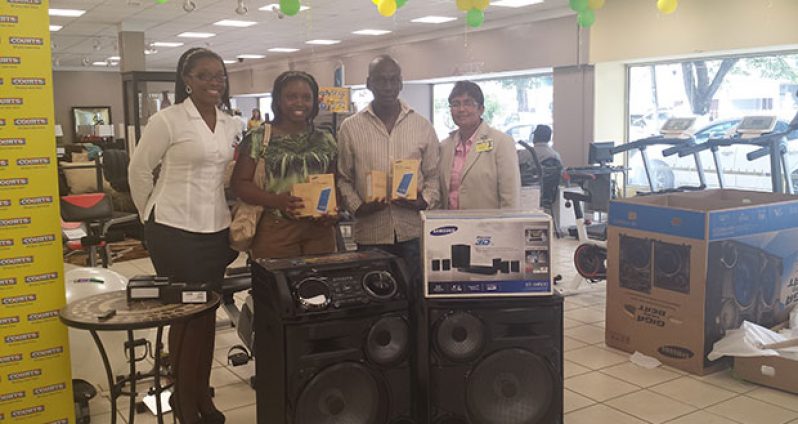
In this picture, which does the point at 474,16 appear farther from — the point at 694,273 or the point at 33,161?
the point at 33,161

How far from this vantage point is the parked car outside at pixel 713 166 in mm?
8531

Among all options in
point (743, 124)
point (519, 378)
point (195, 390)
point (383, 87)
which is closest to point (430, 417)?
point (519, 378)

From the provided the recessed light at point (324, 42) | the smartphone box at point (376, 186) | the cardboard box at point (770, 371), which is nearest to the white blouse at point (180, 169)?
the smartphone box at point (376, 186)

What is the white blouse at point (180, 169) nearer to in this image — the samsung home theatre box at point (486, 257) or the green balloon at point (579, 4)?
the samsung home theatre box at point (486, 257)

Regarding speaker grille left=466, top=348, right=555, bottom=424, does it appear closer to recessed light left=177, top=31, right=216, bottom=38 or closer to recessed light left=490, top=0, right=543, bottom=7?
recessed light left=490, top=0, right=543, bottom=7

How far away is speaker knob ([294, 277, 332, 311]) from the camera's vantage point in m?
2.38

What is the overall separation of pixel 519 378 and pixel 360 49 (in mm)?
12383

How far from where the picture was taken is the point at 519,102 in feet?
40.1

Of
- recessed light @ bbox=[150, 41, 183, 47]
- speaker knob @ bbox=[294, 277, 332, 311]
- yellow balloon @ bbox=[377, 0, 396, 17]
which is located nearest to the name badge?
speaker knob @ bbox=[294, 277, 332, 311]

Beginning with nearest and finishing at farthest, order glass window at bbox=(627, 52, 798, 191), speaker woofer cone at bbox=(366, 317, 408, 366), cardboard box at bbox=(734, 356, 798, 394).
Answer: speaker woofer cone at bbox=(366, 317, 408, 366) < cardboard box at bbox=(734, 356, 798, 394) < glass window at bbox=(627, 52, 798, 191)

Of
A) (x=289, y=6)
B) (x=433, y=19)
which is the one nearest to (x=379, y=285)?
(x=289, y=6)

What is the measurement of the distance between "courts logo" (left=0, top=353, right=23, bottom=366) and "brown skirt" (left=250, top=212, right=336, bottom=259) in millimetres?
987

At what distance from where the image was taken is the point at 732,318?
3.82 metres

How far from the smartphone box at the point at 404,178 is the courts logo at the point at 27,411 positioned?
168 centimetres
